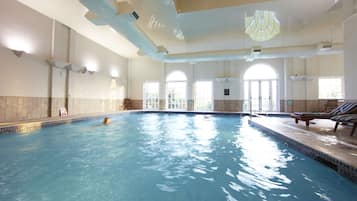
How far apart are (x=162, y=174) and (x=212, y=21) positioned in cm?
521

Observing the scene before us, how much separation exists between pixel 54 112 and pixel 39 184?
19.5ft

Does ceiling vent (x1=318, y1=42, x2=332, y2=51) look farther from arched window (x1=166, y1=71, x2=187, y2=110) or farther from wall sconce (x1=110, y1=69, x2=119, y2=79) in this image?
wall sconce (x1=110, y1=69, x2=119, y2=79)

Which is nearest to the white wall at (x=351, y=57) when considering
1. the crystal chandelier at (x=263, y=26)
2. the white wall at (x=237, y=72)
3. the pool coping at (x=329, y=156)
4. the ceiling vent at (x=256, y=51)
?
the crystal chandelier at (x=263, y=26)

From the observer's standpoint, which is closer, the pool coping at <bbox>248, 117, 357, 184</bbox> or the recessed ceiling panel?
the pool coping at <bbox>248, 117, 357, 184</bbox>

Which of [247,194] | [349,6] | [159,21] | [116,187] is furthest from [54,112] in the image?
[349,6]

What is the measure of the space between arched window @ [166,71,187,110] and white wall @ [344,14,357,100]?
25.9ft

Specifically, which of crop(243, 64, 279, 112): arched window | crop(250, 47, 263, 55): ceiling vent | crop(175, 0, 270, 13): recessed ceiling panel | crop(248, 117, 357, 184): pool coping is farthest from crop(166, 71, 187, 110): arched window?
crop(248, 117, 357, 184): pool coping

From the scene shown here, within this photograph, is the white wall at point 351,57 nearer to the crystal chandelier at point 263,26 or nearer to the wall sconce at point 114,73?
the crystal chandelier at point 263,26

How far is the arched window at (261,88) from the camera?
10.3 m

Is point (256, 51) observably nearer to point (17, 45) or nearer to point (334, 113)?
point (334, 113)

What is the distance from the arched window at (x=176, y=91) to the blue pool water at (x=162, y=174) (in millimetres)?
8321

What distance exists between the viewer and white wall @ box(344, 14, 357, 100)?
4086 mm

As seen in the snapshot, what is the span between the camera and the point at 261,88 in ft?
34.4

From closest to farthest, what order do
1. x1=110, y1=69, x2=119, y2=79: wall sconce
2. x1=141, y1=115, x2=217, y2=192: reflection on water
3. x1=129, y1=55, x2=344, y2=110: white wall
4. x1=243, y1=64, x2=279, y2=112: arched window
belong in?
x1=141, y1=115, x2=217, y2=192: reflection on water → x1=129, y1=55, x2=344, y2=110: white wall → x1=243, y1=64, x2=279, y2=112: arched window → x1=110, y1=69, x2=119, y2=79: wall sconce
